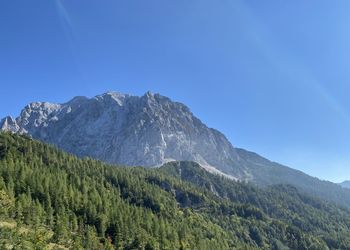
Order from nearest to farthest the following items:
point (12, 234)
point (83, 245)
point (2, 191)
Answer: point (12, 234)
point (83, 245)
point (2, 191)

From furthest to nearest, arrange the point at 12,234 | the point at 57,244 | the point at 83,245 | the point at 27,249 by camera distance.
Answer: the point at 83,245
the point at 57,244
the point at 12,234
the point at 27,249

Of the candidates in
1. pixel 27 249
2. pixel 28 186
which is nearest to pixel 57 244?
pixel 27 249

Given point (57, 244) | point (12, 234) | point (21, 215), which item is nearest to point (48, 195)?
point (21, 215)

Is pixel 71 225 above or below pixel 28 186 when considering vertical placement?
below

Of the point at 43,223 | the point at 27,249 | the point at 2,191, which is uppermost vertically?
the point at 2,191

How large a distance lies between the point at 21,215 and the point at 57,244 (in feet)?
68.9

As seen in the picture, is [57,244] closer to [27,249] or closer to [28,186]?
[27,249]

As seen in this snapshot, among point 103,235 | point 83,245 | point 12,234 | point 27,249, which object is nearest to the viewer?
point 27,249

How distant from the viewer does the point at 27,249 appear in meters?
123

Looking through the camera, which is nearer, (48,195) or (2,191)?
(2,191)

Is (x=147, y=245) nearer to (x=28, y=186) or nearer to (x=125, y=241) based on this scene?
(x=125, y=241)

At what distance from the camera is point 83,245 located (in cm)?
16088

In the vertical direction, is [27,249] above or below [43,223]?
below

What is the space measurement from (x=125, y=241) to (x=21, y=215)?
165 feet
